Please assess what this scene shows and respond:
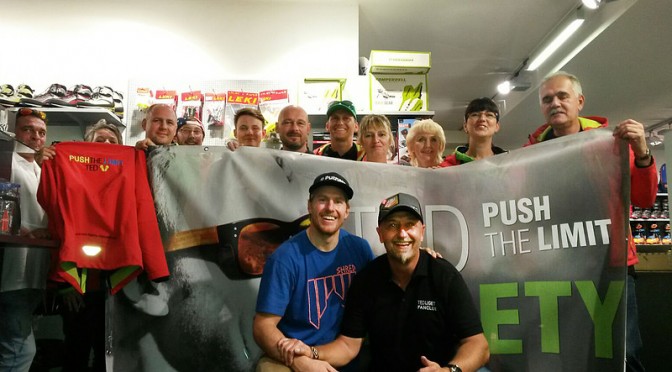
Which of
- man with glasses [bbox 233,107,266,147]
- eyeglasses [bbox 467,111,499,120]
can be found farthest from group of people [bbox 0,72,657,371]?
man with glasses [bbox 233,107,266,147]

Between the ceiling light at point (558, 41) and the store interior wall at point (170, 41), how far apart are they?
100 inches

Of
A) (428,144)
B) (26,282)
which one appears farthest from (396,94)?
(26,282)

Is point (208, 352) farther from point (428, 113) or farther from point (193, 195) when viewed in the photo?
point (428, 113)

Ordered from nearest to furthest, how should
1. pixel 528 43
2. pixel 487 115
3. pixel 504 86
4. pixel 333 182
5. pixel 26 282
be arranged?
pixel 333 182 → pixel 26 282 → pixel 487 115 → pixel 528 43 → pixel 504 86

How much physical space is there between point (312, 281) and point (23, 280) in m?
1.47

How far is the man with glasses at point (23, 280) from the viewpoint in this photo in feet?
7.35

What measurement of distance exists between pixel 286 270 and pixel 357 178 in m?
0.80

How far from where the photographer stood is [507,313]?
86.1 inches

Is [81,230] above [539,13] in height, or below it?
below

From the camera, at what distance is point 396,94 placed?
14.1ft

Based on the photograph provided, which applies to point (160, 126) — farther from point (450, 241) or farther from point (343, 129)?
point (450, 241)

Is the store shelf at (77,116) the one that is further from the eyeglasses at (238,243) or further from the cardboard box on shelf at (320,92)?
the eyeglasses at (238,243)

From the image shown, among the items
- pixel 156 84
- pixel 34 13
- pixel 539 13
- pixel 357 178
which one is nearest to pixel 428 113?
pixel 357 178

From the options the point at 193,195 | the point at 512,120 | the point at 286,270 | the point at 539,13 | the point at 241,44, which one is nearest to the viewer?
the point at 286,270
